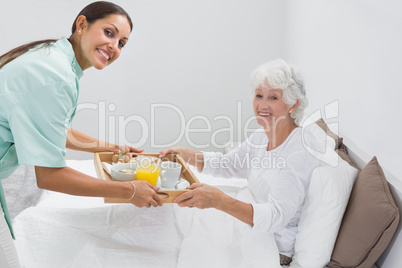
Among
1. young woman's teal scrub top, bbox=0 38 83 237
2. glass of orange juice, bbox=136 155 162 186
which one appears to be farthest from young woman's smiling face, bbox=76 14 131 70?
glass of orange juice, bbox=136 155 162 186

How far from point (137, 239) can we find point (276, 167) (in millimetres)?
670

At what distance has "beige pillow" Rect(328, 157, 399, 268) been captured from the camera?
1418mm

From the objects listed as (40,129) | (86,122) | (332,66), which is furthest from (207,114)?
(40,129)

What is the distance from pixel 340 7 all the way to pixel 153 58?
200 centimetres

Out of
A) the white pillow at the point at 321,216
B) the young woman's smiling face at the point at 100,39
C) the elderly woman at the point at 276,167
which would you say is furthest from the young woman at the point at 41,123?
the white pillow at the point at 321,216

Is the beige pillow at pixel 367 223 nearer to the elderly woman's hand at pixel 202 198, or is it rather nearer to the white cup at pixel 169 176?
the elderly woman's hand at pixel 202 198

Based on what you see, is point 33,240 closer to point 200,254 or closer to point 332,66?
point 200,254

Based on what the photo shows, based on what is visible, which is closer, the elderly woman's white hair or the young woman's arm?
the elderly woman's white hair

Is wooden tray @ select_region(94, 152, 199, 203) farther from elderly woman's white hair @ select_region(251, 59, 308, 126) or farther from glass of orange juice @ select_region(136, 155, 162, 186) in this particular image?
elderly woman's white hair @ select_region(251, 59, 308, 126)

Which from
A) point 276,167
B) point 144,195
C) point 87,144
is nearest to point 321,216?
point 276,167

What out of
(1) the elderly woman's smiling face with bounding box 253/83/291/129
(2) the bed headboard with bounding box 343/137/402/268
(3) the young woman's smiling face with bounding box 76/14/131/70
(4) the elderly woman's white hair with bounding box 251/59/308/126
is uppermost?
(3) the young woman's smiling face with bounding box 76/14/131/70

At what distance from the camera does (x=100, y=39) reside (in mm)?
1581

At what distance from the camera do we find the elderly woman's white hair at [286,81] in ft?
5.71

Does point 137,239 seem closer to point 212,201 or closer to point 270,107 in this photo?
point 212,201
